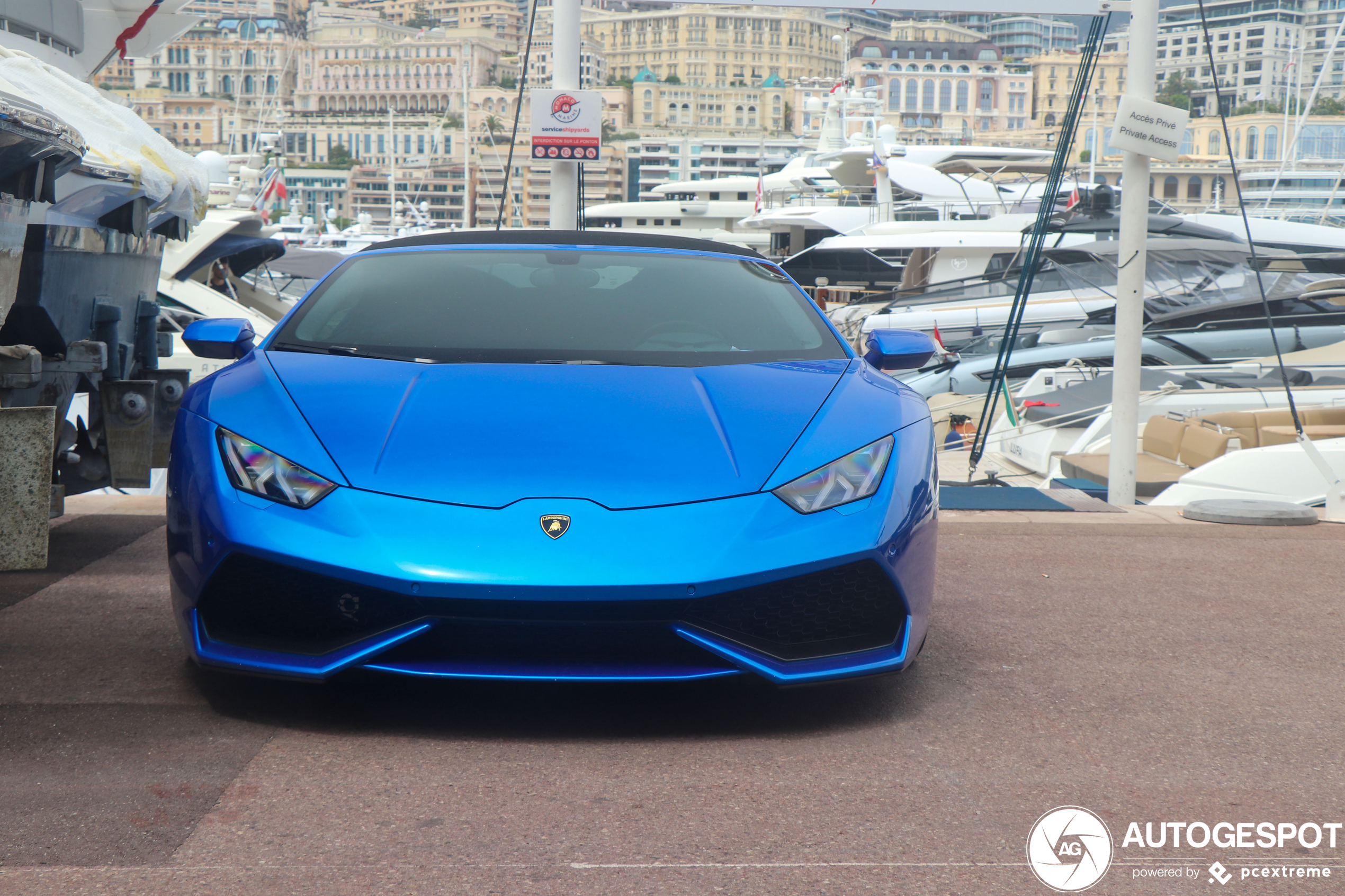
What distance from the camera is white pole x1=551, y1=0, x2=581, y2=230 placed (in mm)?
7531

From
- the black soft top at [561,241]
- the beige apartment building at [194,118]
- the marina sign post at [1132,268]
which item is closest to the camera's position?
the black soft top at [561,241]

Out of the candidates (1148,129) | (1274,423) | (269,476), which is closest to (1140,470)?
(1274,423)

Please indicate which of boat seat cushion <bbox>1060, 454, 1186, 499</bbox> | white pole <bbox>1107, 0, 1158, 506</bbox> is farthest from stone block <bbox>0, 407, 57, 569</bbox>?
boat seat cushion <bbox>1060, 454, 1186, 499</bbox>

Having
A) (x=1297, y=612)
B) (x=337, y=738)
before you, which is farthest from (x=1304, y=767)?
(x=337, y=738)

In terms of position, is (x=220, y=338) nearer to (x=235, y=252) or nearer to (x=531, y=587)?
(x=531, y=587)

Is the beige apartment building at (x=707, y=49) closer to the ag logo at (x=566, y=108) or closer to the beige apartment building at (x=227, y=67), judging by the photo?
the beige apartment building at (x=227, y=67)

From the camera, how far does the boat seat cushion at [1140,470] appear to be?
28.2 feet

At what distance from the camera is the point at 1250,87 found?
133750mm

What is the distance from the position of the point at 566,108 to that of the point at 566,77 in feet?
1.14

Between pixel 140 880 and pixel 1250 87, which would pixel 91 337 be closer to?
pixel 140 880

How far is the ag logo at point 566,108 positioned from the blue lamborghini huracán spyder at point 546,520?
172 inches

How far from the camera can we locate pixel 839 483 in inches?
113

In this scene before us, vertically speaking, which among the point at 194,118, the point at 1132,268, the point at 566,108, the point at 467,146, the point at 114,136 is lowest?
the point at 1132,268

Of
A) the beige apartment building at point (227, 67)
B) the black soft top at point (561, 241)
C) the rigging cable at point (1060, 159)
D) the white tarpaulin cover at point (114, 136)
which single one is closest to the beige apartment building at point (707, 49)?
the beige apartment building at point (227, 67)
